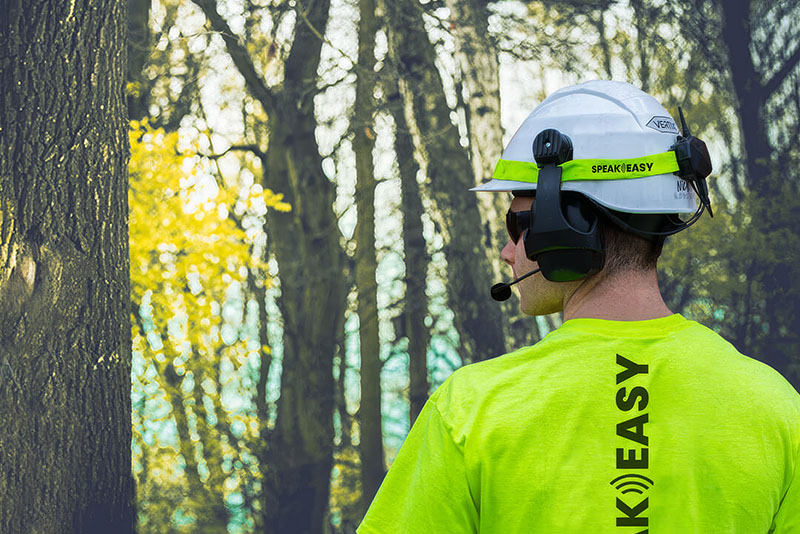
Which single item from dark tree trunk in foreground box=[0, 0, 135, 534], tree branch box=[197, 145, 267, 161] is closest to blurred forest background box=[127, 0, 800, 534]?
tree branch box=[197, 145, 267, 161]

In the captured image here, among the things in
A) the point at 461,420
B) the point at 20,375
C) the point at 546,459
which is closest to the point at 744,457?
the point at 546,459

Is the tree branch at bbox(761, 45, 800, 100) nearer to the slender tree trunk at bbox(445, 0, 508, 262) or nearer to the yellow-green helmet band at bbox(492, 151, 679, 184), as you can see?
the slender tree trunk at bbox(445, 0, 508, 262)

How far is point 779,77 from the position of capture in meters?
6.18

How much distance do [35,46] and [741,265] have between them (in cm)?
486

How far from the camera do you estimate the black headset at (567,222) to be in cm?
111

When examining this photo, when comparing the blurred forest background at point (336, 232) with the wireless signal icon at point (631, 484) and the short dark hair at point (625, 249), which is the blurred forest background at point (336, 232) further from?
the wireless signal icon at point (631, 484)

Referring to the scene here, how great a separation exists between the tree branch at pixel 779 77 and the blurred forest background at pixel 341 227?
37 centimetres

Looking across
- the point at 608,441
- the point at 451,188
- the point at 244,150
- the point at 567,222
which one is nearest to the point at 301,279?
the point at 244,150

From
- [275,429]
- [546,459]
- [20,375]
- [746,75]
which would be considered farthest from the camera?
[746,75]

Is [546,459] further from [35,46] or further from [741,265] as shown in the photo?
[741,265]

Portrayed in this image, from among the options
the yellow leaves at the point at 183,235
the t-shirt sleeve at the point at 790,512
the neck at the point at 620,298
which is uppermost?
the yellow leaves at the point at 183,235

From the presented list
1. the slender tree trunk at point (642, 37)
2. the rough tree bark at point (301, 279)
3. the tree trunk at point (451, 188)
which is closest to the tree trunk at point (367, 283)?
the rough tree bark at point (301, 279)

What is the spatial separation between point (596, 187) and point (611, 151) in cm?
6

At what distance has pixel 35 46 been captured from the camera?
15.0 feet
